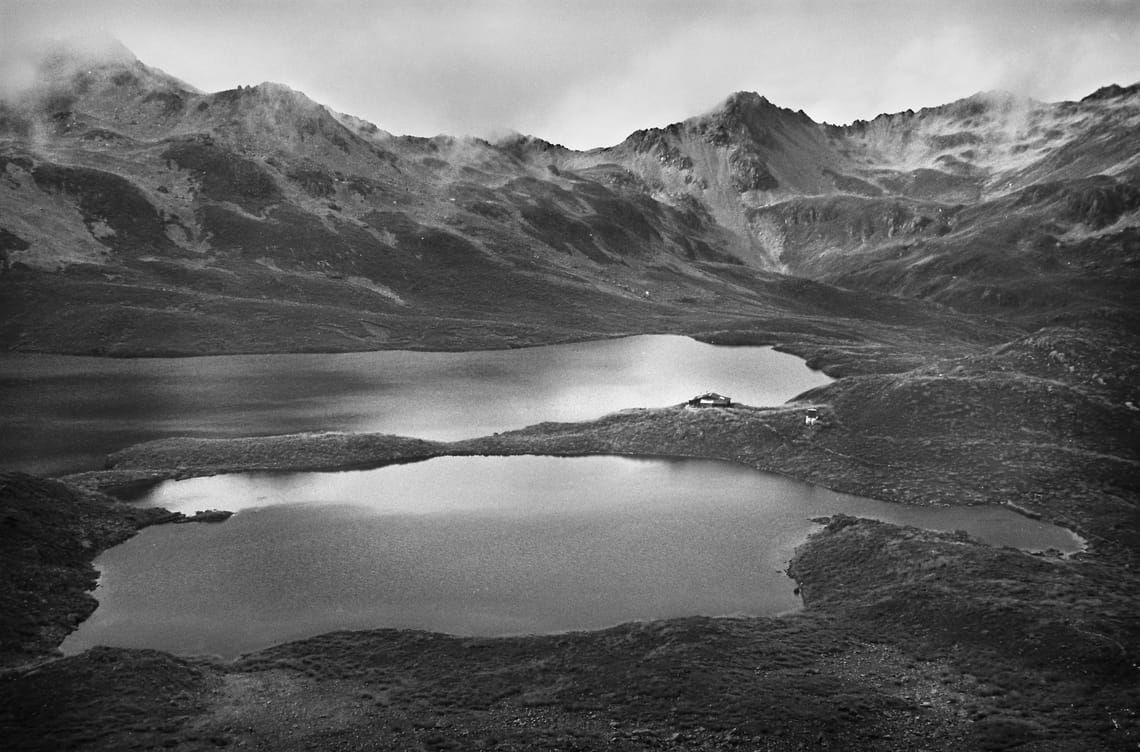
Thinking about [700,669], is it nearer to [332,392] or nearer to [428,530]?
[428,530]

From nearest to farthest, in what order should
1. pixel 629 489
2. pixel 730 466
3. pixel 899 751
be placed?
pixel 899 751 < pixel 629 489 < pixel 730 466

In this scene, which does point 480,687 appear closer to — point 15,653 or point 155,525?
point 15,653

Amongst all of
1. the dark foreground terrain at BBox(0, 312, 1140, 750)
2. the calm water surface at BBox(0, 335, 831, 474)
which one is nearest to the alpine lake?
the calm water surface at BBox(0, 335, 831, 474)

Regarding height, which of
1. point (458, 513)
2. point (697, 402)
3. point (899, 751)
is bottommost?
point (899, 751)

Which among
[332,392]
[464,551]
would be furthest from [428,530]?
[332,392]

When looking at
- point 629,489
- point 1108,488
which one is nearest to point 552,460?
point 629,489

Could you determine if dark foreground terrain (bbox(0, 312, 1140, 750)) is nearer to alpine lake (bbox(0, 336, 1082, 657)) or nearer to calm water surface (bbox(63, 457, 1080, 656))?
calm water surface (bbox(63, 457, 1080, 656))
